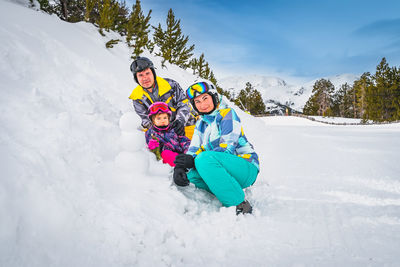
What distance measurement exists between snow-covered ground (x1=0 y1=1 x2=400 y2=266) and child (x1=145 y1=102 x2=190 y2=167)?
0.21 m

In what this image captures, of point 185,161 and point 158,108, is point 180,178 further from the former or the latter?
point 158,108

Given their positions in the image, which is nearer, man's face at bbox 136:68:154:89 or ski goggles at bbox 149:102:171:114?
ski goggles at bbox 149:102:171:114

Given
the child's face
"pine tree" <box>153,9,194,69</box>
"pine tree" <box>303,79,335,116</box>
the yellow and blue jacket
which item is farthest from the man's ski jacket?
"pine tree" <box>303,79,335,116</box>

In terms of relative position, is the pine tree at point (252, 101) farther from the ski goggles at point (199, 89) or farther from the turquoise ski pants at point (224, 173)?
the turquoise ski pants at point (224, 173)

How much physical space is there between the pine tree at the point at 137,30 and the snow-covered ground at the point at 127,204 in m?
8.62

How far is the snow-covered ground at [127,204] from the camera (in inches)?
58.3

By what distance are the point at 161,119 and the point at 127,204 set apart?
5.11ft

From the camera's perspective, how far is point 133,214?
1887 millimetres

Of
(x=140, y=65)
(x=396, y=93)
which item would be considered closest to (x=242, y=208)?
(x=140, y=65)

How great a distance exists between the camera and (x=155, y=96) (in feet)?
12.1

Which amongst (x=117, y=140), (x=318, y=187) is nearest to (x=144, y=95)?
(x=117, y=140)

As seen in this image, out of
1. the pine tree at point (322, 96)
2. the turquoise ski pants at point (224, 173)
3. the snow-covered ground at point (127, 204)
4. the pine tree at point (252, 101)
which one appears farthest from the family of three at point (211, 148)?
the pine tree at point (322, 96)

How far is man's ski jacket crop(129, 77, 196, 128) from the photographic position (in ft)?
12.0

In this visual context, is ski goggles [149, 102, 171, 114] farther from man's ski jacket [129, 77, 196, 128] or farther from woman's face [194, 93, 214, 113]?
woman's face [194, 93, 214, 113]
